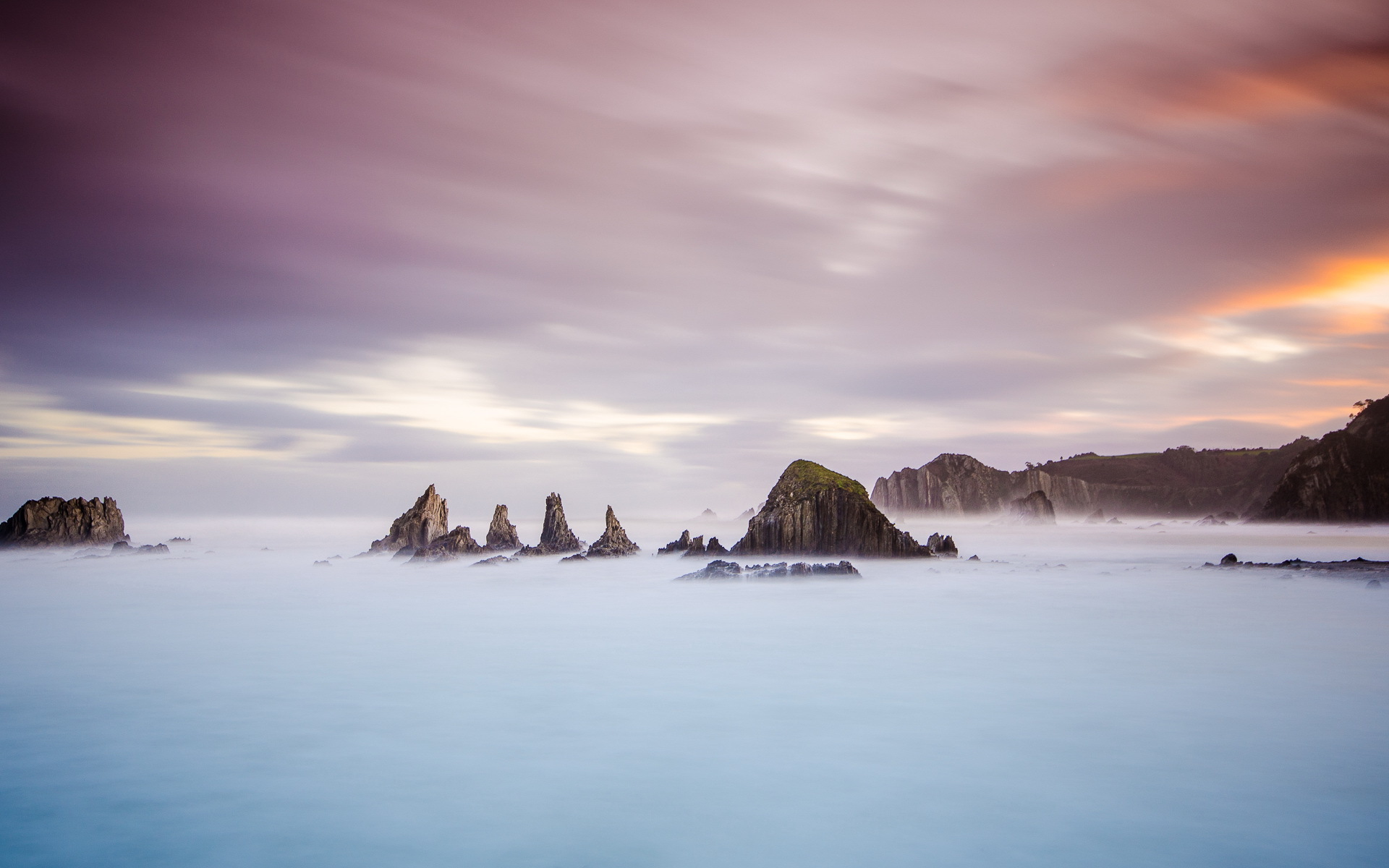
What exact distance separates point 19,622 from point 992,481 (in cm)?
17061

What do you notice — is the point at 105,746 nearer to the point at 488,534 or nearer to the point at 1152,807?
the point at 1152,807

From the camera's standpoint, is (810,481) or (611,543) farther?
(611,543)

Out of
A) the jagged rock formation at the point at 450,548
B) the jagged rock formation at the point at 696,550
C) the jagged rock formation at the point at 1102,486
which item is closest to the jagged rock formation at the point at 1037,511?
the jagged rock formation at the point at 1102,486

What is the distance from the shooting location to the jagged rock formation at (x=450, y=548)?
49094 millimetres

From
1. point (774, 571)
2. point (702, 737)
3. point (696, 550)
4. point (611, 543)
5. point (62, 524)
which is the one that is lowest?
point (702, 737)

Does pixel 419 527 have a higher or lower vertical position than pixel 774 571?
higher

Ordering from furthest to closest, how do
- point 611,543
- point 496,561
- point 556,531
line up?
point 556,531
point 611,543
point 496,561

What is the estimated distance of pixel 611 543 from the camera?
174 feet

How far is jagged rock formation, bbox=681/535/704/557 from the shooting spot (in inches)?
2071

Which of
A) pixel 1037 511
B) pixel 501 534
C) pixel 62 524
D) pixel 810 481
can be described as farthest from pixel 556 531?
pixel 1037 511

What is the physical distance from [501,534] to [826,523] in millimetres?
25762

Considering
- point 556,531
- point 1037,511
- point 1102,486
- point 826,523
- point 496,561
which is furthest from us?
point 1102,486

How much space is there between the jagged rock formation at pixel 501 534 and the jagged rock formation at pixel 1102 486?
12450cm

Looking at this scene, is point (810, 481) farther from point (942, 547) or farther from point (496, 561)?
point (496, 561)
